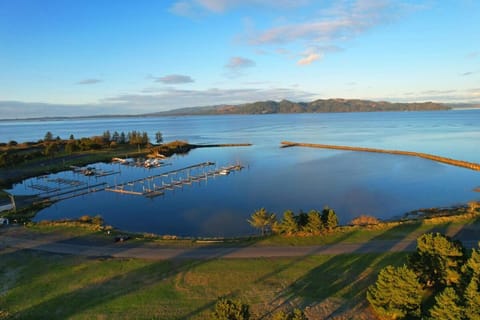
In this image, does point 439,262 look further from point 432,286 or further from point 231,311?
point 231,311

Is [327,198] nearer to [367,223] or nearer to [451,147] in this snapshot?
[367,223]

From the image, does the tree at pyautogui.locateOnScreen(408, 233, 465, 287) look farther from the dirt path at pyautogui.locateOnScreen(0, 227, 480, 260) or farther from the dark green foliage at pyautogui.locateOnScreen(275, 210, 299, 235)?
the dark green foliage at pyautogui.locateOnScreen(275, 210, 299, 235)

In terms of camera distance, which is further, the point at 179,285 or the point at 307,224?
the point at 307,224

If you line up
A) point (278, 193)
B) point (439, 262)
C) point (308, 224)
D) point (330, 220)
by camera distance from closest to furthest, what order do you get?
point (439, 262), point (308, 224), point (330, 220), point (278, 193)

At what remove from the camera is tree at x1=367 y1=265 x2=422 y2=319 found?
1683cm

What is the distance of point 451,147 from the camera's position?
98.5 metres

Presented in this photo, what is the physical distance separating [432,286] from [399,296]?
4836 millimetres

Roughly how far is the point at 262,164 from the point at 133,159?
35.5m

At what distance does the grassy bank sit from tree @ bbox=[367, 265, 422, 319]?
1.46 m

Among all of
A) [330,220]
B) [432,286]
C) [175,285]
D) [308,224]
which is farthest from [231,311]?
[330,220]

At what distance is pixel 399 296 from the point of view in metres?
16.9

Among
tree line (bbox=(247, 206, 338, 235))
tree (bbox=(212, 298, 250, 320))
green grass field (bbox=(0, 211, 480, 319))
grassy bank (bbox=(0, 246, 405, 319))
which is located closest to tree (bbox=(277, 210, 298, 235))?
tree line (bbox=(247, 206, 338, 235))

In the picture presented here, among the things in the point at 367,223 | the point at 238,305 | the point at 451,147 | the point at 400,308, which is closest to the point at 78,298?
the point at 238,305

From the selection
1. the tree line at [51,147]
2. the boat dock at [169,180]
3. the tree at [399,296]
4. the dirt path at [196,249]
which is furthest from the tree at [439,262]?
the tree line at [51,147]
